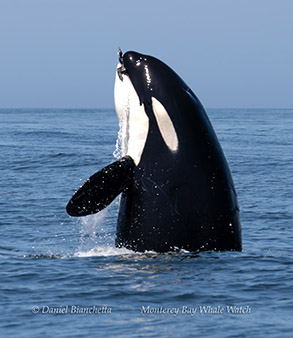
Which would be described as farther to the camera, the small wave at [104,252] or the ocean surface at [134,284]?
the small wave at [104,252]

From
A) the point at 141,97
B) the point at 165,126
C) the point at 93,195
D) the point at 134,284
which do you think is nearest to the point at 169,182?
the point at 165,126

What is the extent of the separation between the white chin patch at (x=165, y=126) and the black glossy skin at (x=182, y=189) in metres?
0.06

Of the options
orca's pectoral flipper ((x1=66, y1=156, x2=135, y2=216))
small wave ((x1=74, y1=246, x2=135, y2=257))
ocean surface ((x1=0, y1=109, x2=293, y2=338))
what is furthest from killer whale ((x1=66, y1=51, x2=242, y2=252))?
ocean surface ((x1=0, y1=109, x2=293, y2=338))

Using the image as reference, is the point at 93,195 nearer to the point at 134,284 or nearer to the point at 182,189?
the point at 182,189

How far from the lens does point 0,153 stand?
1521 inches

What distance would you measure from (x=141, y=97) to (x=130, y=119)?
1.28ft

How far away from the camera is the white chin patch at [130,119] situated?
40.1 feet

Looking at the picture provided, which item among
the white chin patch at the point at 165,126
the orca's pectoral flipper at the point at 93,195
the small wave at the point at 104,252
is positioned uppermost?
the white chin patch at the point at 165,126

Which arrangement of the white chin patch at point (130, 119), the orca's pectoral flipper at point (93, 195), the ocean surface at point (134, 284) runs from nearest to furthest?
1. the ocean surface at point (134, 284)
2. the orca's pectoral flipper at point (93, 195)
3. the white chin patch at point (130, 119)

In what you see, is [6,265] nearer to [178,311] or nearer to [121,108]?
[121,108]

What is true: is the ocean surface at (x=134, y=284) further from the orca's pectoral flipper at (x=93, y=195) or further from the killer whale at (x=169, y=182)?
the orca's pectoral flipper at (x=93, y=195)

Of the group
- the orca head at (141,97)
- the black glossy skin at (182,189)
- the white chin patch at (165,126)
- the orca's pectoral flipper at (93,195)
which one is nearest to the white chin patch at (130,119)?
the orca head at (141,97)

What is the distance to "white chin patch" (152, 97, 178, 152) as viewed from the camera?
11922 millimetres

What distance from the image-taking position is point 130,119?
1248 centimetres
